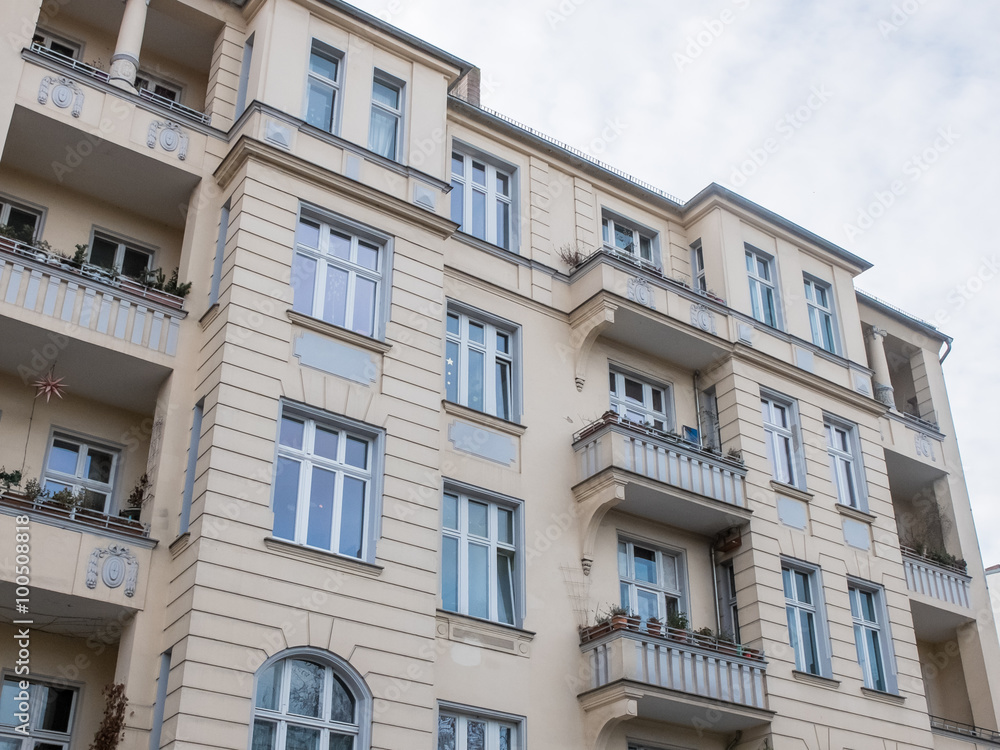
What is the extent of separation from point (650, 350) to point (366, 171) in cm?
679

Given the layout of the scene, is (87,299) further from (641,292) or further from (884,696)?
(884,696)

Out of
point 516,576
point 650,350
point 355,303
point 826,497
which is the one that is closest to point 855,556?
point 826,497

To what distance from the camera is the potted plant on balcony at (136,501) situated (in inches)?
628

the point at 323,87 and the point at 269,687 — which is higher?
the point at 323,87

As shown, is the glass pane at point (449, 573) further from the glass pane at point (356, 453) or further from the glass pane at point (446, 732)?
the glass pane at point (356, 453)

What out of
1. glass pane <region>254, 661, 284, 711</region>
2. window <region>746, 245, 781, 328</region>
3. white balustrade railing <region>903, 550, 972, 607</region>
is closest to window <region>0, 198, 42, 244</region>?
glass pane <region>254, 661, 284, 711</region>

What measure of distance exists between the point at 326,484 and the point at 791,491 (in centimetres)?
987

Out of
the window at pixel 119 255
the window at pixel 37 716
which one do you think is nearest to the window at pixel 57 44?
the window at pixel 119 255

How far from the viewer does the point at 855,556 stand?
22438 mm

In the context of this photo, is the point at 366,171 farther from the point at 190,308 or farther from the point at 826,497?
the point at 826,497

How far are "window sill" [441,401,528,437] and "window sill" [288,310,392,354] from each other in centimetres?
169

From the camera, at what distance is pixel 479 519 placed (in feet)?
60.6

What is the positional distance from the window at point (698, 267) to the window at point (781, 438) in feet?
9.01

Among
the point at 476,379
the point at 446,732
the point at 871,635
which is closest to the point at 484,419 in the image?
the point at 476,379
